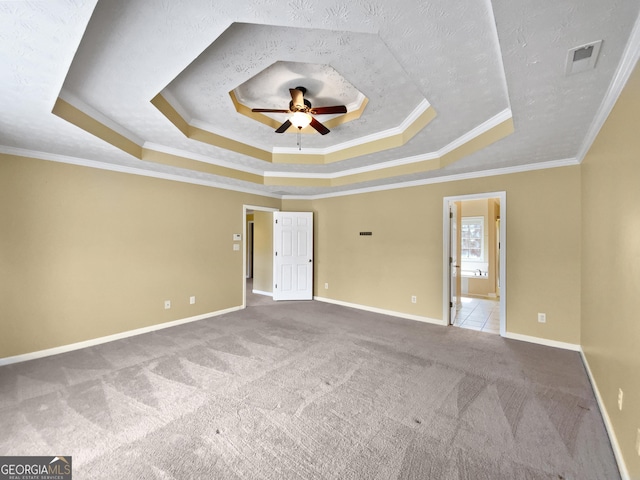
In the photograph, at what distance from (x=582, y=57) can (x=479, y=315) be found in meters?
4.47

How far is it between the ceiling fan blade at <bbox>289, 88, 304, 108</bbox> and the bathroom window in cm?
669

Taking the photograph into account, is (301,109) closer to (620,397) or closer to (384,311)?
(620,397)

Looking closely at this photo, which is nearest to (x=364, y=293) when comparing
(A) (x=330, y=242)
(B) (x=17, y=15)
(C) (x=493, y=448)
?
(A) (x=330, y=242)

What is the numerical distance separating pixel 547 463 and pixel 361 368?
1539mm

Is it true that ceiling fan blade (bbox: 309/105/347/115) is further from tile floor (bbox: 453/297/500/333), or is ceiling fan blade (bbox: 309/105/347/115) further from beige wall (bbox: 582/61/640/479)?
tile floor (bbox: 453/297/500/333)

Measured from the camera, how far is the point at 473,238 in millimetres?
7617

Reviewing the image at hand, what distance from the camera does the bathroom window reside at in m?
7.43

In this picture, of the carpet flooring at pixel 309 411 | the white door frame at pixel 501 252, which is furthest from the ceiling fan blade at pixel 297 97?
the white door frame at pixel 501 252

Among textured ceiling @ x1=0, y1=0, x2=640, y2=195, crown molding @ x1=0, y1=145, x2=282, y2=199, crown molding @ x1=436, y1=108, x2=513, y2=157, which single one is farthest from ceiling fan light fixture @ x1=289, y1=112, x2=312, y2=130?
crown molding @ x1=0, y1=145, x2=282, y2=199

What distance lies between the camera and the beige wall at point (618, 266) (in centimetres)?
146

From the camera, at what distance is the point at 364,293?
523cm

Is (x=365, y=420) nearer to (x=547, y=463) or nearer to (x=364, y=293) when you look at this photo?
(x=547, y=463)

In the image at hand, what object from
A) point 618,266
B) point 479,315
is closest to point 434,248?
point 479,315

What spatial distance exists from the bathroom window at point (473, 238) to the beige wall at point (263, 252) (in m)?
5.61
